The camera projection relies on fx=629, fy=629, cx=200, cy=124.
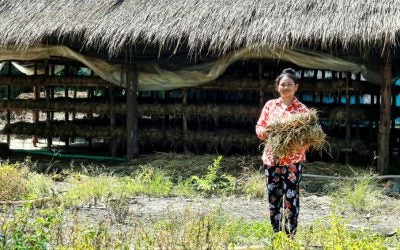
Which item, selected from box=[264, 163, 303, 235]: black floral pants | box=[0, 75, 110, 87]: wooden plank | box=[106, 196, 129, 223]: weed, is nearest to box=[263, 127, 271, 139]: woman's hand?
box=[264, 163, 303, 235]: black floral pants

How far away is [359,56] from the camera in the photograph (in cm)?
941

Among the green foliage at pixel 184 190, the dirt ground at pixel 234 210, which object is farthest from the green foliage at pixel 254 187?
the green foliage at pixel 184 190

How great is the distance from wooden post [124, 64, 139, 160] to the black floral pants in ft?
18.2

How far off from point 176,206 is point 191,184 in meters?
1.29

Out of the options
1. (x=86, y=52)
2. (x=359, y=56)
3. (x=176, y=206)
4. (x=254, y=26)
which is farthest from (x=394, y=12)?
(x=86, y=52)

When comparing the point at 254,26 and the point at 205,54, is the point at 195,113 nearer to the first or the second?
the point at 205,54

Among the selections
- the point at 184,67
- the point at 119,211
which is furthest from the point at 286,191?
the point at 184,67

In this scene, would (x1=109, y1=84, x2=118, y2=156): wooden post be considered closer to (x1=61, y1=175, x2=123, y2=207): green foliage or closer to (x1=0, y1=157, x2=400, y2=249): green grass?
(x1=0, y1=157, x2=400, y2=249): green grass

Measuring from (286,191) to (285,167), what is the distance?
7.6 inches

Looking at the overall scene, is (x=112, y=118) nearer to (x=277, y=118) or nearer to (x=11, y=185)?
(x=11, y=185)

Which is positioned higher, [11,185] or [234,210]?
[11,185]

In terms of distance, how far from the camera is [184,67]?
10422mm

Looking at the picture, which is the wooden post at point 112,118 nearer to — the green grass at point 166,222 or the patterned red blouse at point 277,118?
the green grass at point 166,222

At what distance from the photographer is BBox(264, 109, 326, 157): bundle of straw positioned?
4.91 metres
